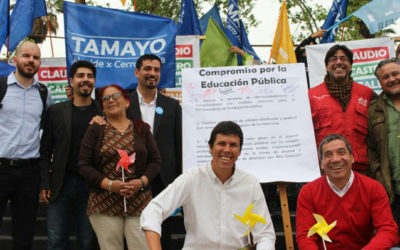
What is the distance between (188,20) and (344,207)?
4857 millimetres

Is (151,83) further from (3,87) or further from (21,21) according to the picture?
(21,21)

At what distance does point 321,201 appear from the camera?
9.72 feet

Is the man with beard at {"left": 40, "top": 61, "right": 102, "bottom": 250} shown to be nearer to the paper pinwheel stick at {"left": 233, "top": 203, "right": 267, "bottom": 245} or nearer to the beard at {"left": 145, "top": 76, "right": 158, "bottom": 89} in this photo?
the beard at {"left": 145, "top": 76, "right": 158, "bottom": 89}

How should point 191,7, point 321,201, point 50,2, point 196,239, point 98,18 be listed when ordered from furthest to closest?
point 50,2 < point 191,7 < point 98,18 < point 321,201 < point 196,239

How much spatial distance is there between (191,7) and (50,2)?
647 inches

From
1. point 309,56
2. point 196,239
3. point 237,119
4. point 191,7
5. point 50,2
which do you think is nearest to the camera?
point 196,239

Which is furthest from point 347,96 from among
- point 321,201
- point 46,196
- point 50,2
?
point 50,2

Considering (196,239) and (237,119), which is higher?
(237,119)

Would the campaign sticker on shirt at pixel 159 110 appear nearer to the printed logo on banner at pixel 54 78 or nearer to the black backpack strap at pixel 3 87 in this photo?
the black backpack strap at pixel 3 87

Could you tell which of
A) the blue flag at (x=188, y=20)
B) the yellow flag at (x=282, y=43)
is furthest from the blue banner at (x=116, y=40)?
the blue flag at (x=188, y=20)

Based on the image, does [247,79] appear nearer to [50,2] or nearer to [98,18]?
[98,18]

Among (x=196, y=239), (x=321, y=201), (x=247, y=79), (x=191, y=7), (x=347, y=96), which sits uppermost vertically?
(x=191, y=7)

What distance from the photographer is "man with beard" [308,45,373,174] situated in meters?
3.73

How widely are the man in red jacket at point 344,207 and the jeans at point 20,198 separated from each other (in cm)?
237
